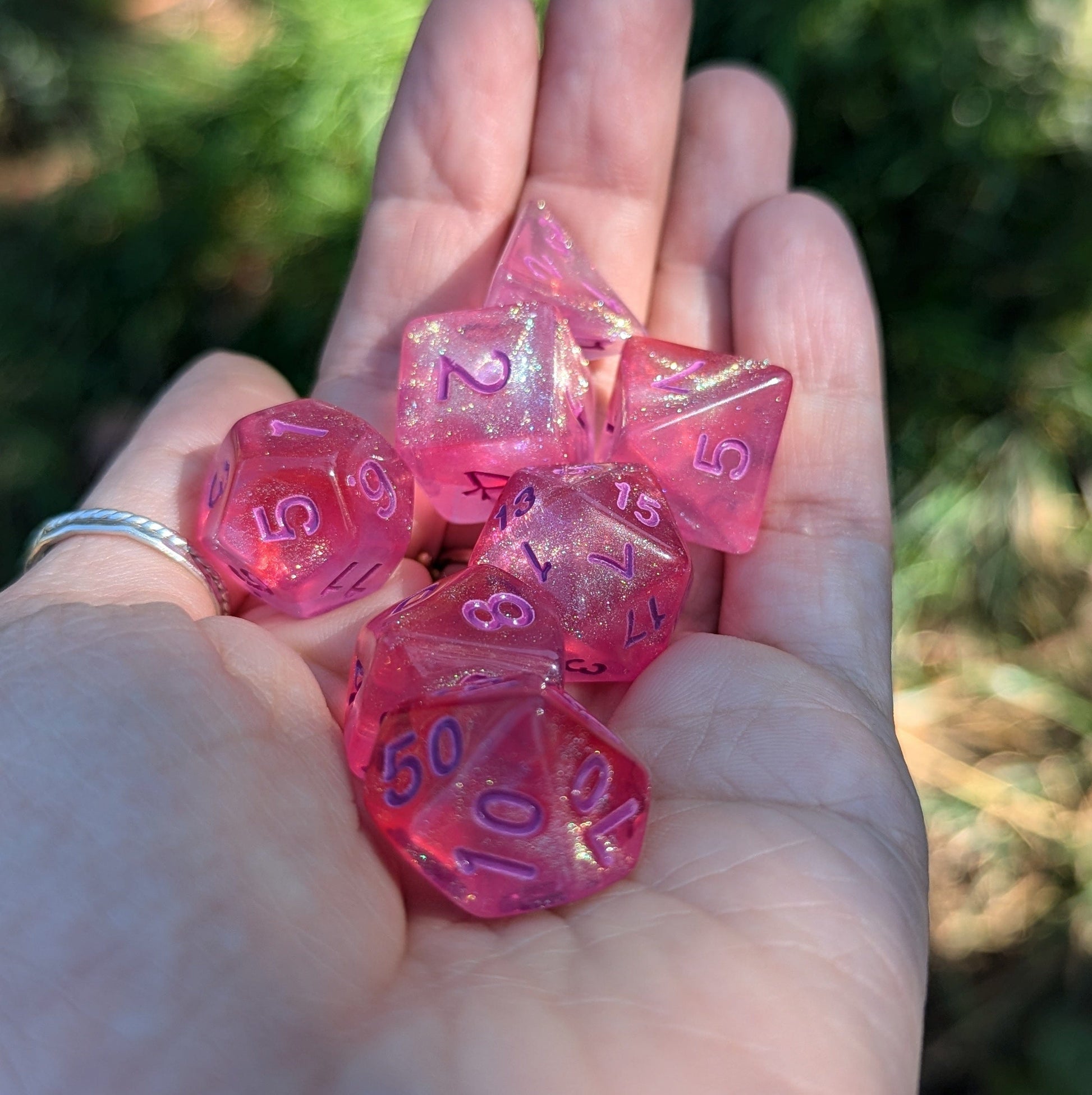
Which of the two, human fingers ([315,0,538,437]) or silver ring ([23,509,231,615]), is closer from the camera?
silver ring ([23,509,231,615])

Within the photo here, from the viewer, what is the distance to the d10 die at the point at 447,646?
155cm

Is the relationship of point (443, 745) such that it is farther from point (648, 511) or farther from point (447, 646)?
point (648, 511)

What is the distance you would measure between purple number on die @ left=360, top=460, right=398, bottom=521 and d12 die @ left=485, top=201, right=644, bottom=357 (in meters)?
0.54

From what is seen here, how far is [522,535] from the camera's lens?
184 cm

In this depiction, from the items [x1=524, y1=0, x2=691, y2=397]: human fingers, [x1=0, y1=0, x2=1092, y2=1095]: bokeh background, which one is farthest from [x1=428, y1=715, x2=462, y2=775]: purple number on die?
[x1=0, y1=0, x2=1092, y2=1095]: bokeh background

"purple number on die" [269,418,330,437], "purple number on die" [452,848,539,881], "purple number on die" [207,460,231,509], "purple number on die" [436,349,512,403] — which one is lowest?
"purple number on die" [452,848,539,881]

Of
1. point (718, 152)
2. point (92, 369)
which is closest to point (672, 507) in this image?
point (718, 152)

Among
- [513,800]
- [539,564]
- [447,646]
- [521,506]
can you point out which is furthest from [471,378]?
[513,800]

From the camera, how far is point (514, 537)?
1.85 m

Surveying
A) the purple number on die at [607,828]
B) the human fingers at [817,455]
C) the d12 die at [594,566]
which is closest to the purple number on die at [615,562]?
the d12 die at [594,566]

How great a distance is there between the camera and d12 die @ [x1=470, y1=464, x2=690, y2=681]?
1821 mm

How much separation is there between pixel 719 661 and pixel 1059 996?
166cm

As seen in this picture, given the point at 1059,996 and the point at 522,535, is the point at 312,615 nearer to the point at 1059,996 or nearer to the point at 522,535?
the point at 522,535

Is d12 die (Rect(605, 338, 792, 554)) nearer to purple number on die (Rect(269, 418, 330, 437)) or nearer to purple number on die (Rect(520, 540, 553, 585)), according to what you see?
purple number on die (Rect(520, 540, 553, 585))
